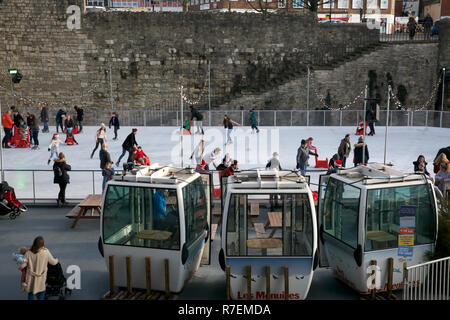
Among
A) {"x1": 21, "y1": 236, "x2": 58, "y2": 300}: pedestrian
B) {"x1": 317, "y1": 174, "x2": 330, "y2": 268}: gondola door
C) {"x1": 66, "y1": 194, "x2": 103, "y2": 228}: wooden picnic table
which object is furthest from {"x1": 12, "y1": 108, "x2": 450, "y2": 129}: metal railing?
{"x1": 21, "y1": 236, "x2": 58, "y2": 300}: pedestrian

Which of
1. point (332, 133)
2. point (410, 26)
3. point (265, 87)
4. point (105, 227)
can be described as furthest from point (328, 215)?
point (410, 26)

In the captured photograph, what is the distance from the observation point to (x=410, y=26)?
3475cm

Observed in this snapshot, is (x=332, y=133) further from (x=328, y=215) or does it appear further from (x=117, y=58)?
(x=328, y=215)

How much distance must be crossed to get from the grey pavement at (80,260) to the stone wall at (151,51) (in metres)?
21.2

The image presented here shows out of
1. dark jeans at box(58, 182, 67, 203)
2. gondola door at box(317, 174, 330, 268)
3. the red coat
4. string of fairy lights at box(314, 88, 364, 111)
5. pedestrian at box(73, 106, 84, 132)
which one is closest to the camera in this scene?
gondola door at box(317, 174, 330, 268)

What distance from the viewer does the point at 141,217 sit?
8.40 metres

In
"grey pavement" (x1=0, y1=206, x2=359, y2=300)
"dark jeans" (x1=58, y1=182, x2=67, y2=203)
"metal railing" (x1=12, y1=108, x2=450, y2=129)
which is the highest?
"metal railing" (x1=12, y1=108, x2=450, y2=129)

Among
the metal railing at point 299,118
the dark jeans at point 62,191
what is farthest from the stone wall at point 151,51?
the dark jeans at point 62,191

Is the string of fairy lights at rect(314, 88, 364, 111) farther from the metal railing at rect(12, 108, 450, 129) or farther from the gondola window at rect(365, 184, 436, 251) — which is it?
the gondola window at rect(365, 184, 436, 251)

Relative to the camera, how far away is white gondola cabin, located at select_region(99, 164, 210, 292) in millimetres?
7965

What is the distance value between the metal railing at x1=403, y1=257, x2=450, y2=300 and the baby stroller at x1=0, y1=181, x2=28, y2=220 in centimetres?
815

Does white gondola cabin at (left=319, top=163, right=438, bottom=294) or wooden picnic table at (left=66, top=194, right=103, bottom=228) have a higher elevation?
white gondola cabin at (left=319, top=163, right=438, bottom=294)

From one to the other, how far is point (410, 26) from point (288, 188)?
98.5 ft

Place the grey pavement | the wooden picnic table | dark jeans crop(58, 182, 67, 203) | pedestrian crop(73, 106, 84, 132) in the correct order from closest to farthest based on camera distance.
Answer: the grey pavement
the wooden picnic table
dark jeans crop(58, 182, 67, 203)
pedestrian crop(73, 106, 84, 132)
